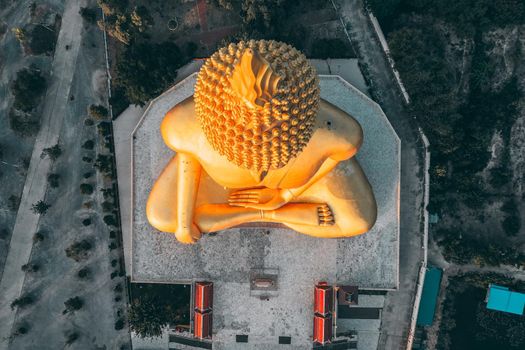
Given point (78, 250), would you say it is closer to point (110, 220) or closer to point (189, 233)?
point (110, 220)

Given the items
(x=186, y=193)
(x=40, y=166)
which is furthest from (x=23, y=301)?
(x=186, y=193)

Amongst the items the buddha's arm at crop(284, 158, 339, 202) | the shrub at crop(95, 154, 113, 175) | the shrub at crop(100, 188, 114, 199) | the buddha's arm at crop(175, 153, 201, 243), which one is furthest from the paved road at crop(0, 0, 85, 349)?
the buddha's arm at crop(284, 158, 339, 202)

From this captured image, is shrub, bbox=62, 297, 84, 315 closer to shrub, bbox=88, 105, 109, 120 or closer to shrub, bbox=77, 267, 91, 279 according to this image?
shrub, bbox=77, 267, 91, 279

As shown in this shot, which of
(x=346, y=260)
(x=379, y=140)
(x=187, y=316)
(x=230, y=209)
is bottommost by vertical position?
(x=187, y=316)

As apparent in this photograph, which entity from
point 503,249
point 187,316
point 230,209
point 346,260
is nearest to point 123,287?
point 187,316

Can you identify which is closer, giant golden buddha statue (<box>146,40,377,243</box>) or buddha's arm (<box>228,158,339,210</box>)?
giant golden buddha statue (<box>146,40,377,243</box>)

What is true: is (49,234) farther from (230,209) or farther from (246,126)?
(246,126)
